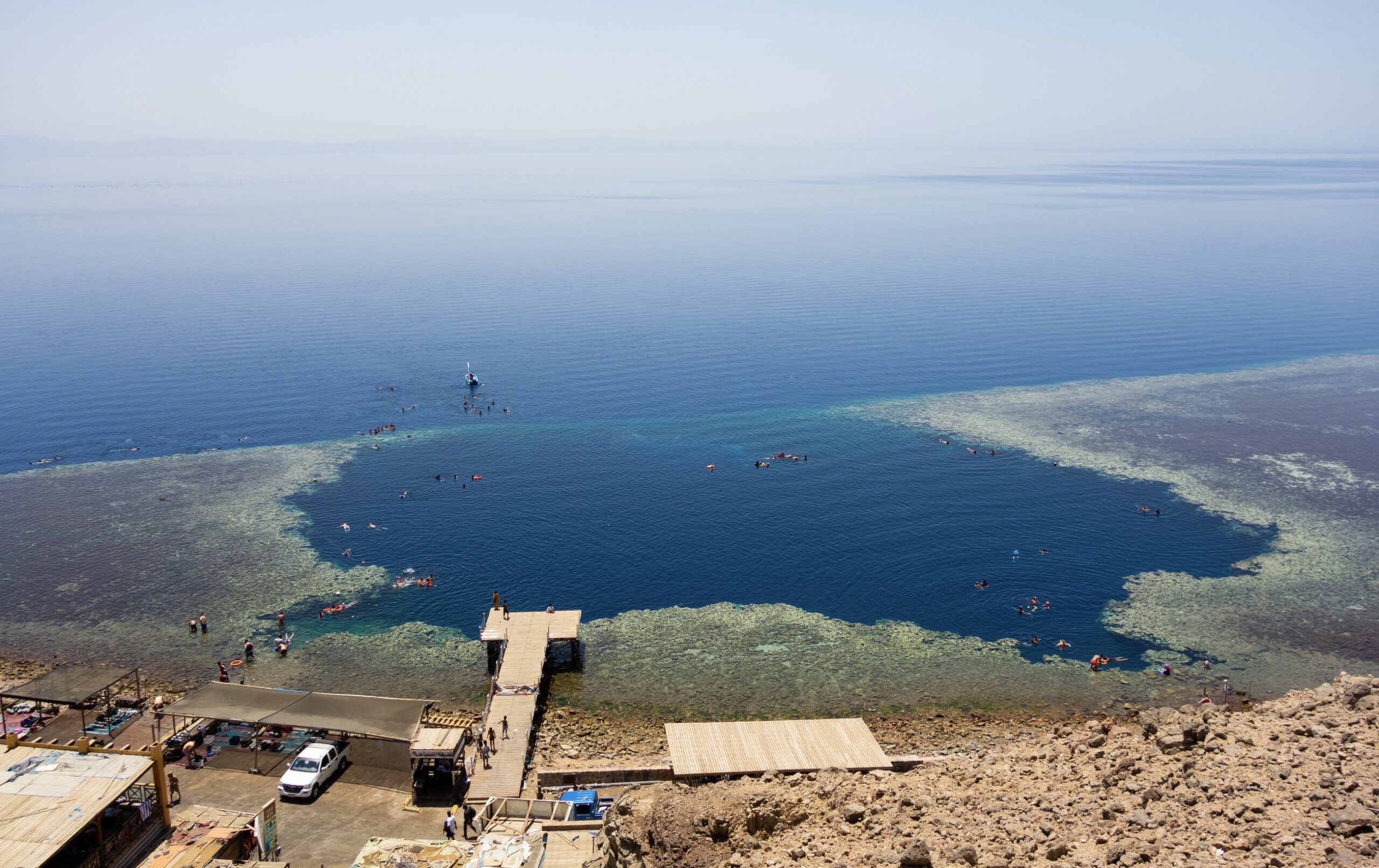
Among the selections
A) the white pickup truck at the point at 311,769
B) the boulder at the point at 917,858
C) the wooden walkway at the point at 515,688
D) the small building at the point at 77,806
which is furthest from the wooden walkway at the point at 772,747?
the small building at the point at 77,806

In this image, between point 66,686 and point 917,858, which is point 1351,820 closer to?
point 917,858

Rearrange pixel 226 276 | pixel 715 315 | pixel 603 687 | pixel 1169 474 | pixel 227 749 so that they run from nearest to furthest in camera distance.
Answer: pixel 227 749 < pixel 603 687 < pixel 1169 474 < pixel 715 315 < pixel 226 276

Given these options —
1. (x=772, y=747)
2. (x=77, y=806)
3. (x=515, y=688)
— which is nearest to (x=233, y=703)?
(x=515, y=688)

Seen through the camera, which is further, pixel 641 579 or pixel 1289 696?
pixel 641 579

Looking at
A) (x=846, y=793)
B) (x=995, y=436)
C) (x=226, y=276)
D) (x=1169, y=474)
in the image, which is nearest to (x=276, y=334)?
(x=226, y=276)

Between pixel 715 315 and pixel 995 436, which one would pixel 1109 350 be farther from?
pixel 715 315

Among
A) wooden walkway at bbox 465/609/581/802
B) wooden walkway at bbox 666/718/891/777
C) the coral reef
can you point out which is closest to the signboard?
wooden walkway at bbox 465/609/581/802

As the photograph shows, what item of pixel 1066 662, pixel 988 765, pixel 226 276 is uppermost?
pixel 226 276
